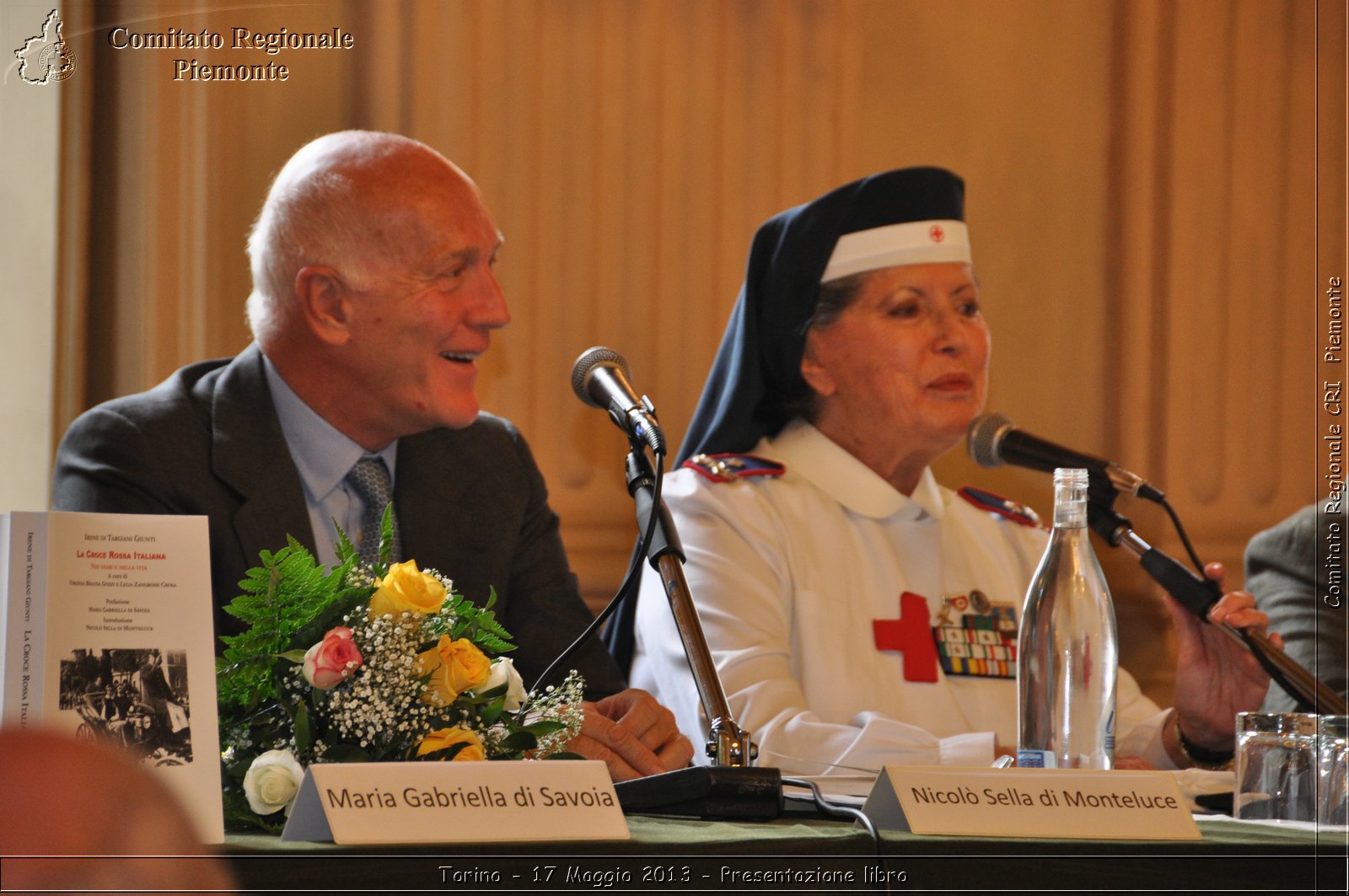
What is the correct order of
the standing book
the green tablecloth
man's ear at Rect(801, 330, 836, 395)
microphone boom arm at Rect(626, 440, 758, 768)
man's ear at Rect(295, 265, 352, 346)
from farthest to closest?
1. man's ear at Rect(801, 330, 836, 395)
2. man's ear at Rect(295, 265, 352, 346)
3. microphone boom arm at Rect(626, 440, 758, 768)
4. the standing book
5. the green tablecloth

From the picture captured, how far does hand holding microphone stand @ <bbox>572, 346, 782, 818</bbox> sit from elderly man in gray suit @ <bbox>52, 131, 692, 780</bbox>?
672 millimetres

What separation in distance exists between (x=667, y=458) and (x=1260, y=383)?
1.60 metres

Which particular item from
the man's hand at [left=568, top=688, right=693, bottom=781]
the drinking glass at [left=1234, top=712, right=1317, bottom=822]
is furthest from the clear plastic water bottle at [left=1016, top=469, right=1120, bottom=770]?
the man's hand at [left=568, top=688, right=693, bottom=781]

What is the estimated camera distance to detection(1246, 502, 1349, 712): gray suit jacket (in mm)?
3098

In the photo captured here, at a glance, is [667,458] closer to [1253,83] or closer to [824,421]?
[824,421]

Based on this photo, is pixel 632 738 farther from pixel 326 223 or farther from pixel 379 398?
pixel 326 223

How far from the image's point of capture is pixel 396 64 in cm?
314

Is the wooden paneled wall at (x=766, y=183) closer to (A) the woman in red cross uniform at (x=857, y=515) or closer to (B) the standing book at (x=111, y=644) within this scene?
(A) the woman in red cross uniform at (x=857, y=515)

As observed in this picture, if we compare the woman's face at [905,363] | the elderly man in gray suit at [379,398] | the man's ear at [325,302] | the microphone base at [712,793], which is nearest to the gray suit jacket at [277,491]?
the elderly man in gray suit at [379,398]

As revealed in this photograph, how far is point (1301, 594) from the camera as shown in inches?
124

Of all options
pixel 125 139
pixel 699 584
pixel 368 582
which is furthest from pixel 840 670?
pixel 125 139

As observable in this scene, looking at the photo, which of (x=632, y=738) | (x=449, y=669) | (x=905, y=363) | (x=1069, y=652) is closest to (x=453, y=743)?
(x=449, y=669)

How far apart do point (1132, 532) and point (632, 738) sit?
875mm

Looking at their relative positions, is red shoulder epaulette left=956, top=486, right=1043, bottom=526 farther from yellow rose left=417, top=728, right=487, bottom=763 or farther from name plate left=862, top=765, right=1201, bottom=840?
yellow rose left=417, top=728, right=487, bottom=763
